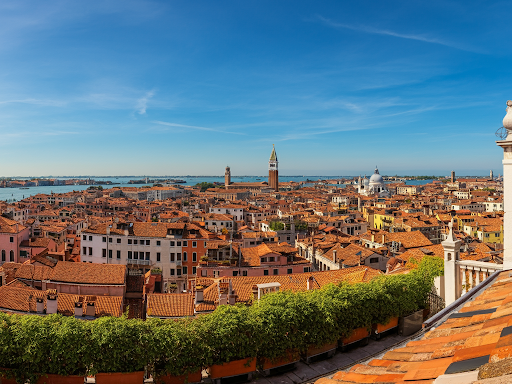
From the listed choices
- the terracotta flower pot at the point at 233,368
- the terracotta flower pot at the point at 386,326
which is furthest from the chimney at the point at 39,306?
the terracotta flower pot at the point at 386,326

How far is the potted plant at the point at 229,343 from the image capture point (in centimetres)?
1053

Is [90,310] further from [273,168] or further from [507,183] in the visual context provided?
[273,168]

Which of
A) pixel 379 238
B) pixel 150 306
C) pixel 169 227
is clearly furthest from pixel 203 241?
pixel 379 238

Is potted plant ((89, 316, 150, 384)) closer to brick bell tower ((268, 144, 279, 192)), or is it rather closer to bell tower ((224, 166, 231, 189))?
brick bell tower ((268, 144, 279, 192))

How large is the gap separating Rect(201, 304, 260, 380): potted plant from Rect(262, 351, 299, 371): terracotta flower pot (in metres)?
0.41

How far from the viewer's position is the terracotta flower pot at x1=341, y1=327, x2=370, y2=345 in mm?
12830

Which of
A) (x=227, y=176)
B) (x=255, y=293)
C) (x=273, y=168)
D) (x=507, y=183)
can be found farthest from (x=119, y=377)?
(x=227, y=176)

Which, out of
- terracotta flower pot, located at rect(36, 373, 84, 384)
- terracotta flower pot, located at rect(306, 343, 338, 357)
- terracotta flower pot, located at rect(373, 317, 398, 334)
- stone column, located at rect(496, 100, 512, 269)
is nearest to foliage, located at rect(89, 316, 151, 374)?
terracotta flower pot, located at rect(36, 373, 84, 384)

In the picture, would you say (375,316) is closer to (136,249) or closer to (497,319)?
(497,319)

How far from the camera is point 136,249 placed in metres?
27.1

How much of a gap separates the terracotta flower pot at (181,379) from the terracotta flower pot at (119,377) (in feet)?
1.61

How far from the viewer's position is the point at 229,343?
10641mm

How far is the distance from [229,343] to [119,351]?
109 inches

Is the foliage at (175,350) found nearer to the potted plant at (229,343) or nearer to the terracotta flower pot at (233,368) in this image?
the potted plant at (229,343)
